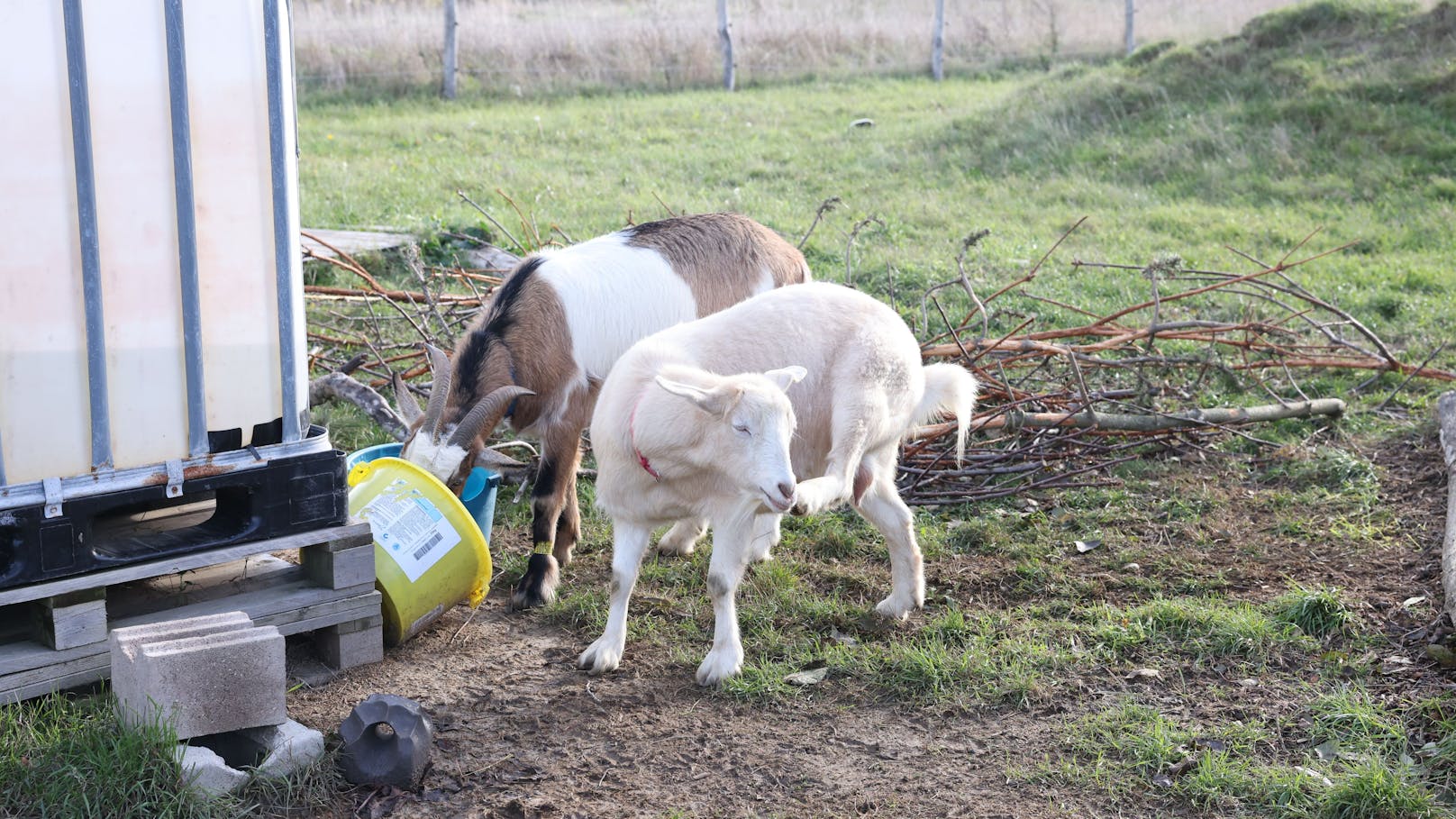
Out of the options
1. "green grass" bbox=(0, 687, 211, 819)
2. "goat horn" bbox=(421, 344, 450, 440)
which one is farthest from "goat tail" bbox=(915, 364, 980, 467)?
"green grass" bbox=(0, 687, 211, 819)

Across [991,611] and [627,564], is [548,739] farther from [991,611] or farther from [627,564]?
[991,611]

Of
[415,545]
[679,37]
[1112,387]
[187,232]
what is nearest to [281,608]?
[415,545]

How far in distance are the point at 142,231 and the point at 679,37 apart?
14413 mm

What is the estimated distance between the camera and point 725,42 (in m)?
16.7

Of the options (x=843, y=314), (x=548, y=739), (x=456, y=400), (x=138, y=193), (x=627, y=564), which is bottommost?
(x=548, y=739)

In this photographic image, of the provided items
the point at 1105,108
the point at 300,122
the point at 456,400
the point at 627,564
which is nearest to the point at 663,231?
the point at 456,400

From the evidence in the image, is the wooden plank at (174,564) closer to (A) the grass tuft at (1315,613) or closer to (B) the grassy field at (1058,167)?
(A) the grass tuft at (1315,613)

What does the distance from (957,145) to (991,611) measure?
8281 mm

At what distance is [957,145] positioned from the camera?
1183 cm

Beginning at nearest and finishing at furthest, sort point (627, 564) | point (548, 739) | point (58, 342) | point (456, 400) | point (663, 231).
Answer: point (58, 342), point (548, 739), point (627, 564), point (456, 400), point (663, 231)

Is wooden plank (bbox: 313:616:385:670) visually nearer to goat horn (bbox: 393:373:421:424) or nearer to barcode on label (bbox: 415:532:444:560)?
barcode on label (bbox: 415:532:444:560)

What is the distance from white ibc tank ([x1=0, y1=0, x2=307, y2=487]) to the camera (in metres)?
3.07

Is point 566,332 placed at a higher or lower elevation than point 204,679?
higher

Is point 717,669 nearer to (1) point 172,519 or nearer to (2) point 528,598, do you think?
(2) point 528,598
